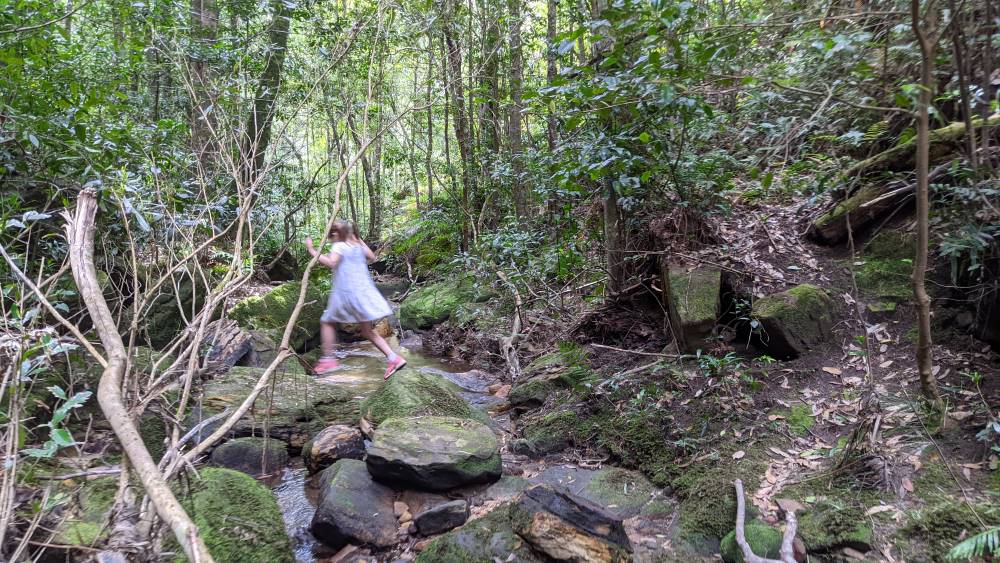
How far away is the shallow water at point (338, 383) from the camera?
3768 millimetres

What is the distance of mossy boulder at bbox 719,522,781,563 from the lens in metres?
2.81

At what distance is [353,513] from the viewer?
3.74m

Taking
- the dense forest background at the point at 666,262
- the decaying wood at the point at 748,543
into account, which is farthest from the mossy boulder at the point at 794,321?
the decaying wood at the point at 748,543

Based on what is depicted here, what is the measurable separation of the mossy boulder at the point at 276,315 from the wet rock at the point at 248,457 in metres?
3.21

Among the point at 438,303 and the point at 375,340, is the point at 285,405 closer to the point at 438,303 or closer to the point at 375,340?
the point at 375,340

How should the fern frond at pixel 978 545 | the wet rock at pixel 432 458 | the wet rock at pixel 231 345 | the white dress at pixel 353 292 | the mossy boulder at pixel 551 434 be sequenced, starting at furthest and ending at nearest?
the wet rock at pixel 231 345, the white dress at pixel 353 292, the mossy boulder at pixel 551 434, the wet rock at pixel 432 458, the fern frond at pixel 978 545

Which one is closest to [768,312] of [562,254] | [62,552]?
[562,254]

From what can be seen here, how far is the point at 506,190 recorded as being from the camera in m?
10.5

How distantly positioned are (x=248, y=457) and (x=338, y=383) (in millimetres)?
2198

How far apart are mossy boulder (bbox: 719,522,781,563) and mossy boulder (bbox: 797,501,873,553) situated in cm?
14

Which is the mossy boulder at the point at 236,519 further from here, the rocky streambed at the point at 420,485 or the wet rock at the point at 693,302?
the wet rock at the point at 693,302

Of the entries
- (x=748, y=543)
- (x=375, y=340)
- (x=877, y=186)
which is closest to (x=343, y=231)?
(x=375, y=340)

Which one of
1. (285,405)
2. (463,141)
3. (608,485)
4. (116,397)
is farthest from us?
(463,141)

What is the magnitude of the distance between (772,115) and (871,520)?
3.31 metres
